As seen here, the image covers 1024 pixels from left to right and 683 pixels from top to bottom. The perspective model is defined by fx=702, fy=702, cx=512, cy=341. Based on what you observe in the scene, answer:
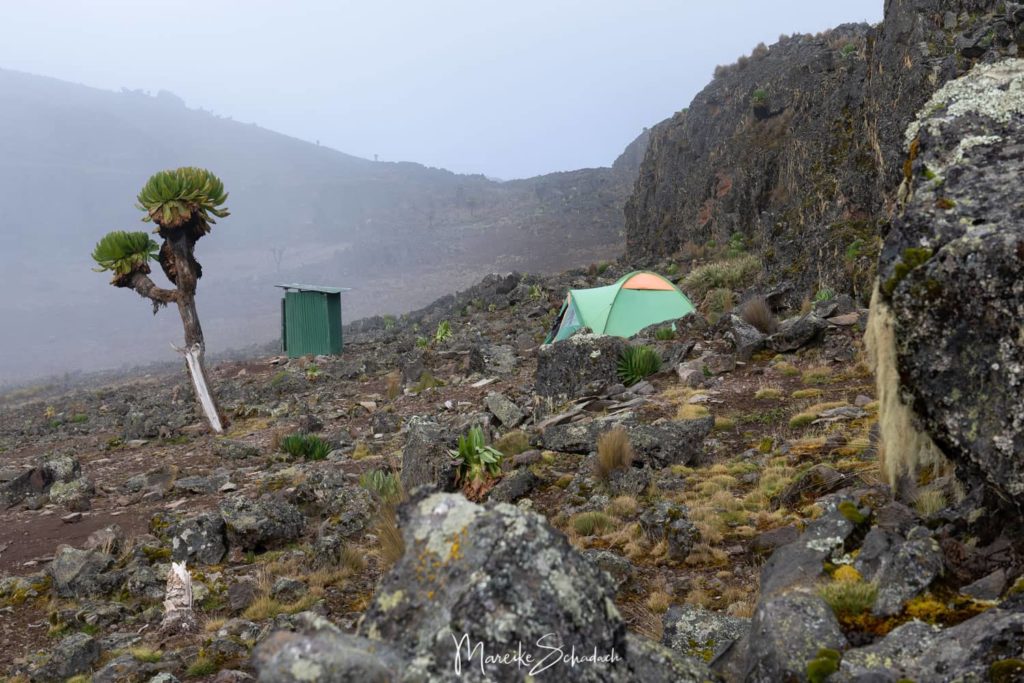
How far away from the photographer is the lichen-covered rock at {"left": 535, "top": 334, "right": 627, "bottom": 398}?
13109 mm

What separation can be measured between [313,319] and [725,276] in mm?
16467

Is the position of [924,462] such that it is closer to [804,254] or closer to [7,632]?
[7,632]

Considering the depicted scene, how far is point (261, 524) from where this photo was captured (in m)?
7.96

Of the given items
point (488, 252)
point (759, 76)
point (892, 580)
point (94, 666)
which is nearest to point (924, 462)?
point (892, 580)

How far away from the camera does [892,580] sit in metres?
3.02

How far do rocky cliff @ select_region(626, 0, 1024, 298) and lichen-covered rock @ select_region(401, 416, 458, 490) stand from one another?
220 inches

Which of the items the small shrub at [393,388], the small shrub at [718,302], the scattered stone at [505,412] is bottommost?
the small shrub at [393,388]

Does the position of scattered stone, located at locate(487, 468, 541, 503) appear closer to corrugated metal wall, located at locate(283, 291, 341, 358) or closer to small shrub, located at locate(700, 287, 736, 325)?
small shrub, located at locate(700, 287, 736, 325)

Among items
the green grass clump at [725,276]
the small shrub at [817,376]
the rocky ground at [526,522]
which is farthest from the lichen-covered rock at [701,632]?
the green grass clump at [725,276]

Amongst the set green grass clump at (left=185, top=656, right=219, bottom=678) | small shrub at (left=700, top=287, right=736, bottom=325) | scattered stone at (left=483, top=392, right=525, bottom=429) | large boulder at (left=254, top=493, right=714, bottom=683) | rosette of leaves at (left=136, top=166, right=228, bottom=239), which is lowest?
green grass clump at (left=185, top=656, right=219, bottom=678)

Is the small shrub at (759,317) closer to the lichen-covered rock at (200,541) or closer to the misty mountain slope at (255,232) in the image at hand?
the lichen-covered rock at (200,541)

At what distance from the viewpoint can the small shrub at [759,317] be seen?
46.8 ft

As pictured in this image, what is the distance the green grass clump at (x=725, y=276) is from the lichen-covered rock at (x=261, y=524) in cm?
1731

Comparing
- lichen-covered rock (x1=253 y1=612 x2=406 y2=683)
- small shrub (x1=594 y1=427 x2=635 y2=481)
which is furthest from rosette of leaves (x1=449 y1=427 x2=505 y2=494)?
lichen-covered rock (x1=253 y1=612 x2=406 y2=683)
